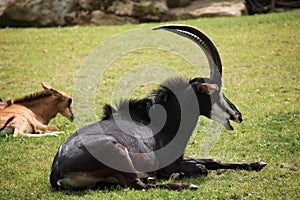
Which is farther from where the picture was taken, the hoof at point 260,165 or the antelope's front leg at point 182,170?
the hoof at point 260,165

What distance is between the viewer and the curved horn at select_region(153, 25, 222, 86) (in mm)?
7930

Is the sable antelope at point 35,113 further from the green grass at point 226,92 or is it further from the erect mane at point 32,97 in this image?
the green grass at point 226,92

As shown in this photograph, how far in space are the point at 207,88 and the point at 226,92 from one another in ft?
16.6

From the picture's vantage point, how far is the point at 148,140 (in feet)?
23.9

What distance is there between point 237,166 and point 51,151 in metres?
3.00

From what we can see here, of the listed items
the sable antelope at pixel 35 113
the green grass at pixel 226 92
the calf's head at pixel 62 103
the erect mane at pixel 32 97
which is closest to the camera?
the green grass at pixel 226 92

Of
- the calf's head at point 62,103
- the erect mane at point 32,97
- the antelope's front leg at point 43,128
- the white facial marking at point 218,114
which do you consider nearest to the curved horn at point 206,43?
the white facial marking at point 218,114

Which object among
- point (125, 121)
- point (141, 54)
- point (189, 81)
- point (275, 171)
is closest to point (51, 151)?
point (125, 121)

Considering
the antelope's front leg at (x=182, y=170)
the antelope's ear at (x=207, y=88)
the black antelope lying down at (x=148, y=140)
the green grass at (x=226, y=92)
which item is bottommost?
the green grass at (x=226, y=92)

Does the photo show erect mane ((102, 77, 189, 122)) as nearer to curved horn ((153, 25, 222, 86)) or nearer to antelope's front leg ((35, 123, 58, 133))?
curved horn ((153, 25, 222, 86))

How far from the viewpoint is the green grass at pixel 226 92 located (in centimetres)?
678

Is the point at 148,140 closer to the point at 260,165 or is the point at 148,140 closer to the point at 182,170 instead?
the point at 182,170

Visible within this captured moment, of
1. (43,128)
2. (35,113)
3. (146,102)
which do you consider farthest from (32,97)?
(146,102)

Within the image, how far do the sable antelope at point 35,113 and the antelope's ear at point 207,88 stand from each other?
3.27 m
